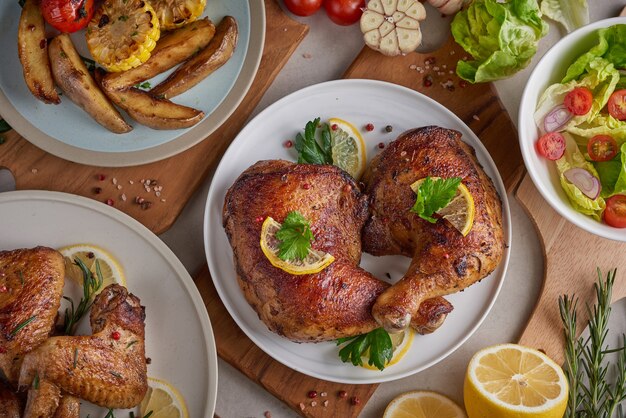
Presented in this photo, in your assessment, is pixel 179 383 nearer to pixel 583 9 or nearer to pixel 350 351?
pixel 350 351

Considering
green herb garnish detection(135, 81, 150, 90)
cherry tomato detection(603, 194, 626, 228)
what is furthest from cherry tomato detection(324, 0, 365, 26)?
cherry tomato detection(603, 194, 626, 228)

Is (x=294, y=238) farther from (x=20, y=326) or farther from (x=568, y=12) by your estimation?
(x=568, y=12)

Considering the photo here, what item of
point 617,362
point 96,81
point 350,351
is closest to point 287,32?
point 96,81

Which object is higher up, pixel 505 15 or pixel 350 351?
pixel 505 15

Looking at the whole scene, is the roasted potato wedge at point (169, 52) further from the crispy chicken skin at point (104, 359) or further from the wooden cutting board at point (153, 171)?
the crispy chicken skin at point (104, 359)

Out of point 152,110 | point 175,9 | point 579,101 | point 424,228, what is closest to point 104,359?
point 152,110

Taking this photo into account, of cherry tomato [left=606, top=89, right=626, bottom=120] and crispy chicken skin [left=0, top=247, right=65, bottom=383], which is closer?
crispy chicken skin [left=0, top=247, right=65, bottom=383]

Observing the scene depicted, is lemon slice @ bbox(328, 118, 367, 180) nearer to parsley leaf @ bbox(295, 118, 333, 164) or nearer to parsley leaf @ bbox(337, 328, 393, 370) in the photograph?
parsley leaf @ bbox(295, 118, 333, 164)
